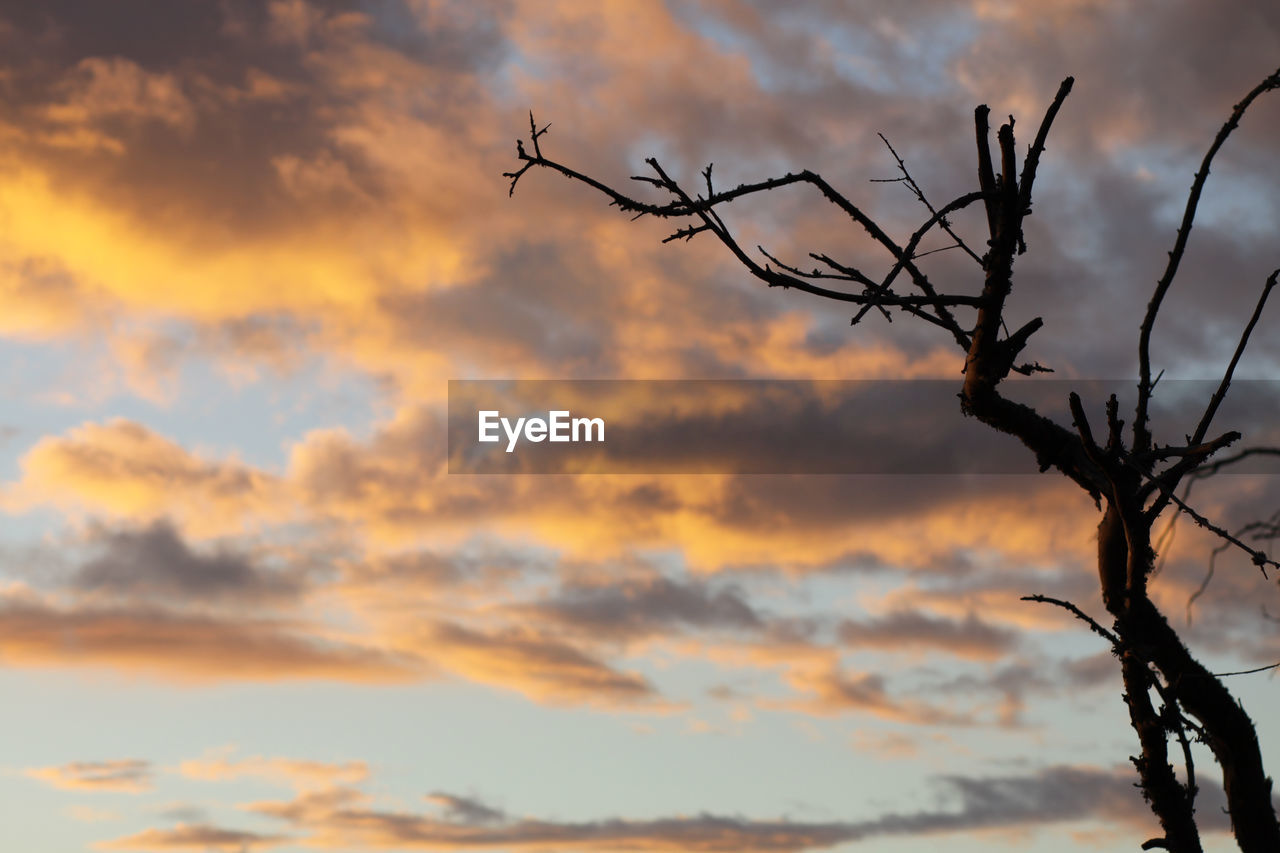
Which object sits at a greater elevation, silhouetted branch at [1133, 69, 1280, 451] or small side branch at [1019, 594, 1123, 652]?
silhouetted branch at [1133, 69, 1280, 451]

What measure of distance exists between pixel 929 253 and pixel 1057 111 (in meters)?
1.39

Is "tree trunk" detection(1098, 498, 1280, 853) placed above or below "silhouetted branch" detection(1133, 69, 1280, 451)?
below

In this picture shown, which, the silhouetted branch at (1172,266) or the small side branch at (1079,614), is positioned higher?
the silhouetted branch at (1172,266)

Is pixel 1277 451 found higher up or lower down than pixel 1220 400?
→ lower down

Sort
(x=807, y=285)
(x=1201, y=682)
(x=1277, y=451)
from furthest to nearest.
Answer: (x=1201, y=682) → (x=807, y=285) → (x=1277, y=451)

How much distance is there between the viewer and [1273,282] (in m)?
8.91

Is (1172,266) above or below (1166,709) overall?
above

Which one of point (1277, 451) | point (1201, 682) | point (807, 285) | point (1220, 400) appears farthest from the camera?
point (1220, 400)

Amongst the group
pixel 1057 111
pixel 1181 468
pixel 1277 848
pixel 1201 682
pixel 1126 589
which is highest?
pixel 1057 111

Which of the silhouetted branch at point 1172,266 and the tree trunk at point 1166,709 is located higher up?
the silhouetted branch at point 1172,266

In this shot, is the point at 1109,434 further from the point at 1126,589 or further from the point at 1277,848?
the point at 1277,848

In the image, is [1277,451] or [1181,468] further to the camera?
[1181,468]

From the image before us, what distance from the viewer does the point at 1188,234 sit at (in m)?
8.84

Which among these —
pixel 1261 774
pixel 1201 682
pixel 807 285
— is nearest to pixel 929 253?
pixel 807 285
